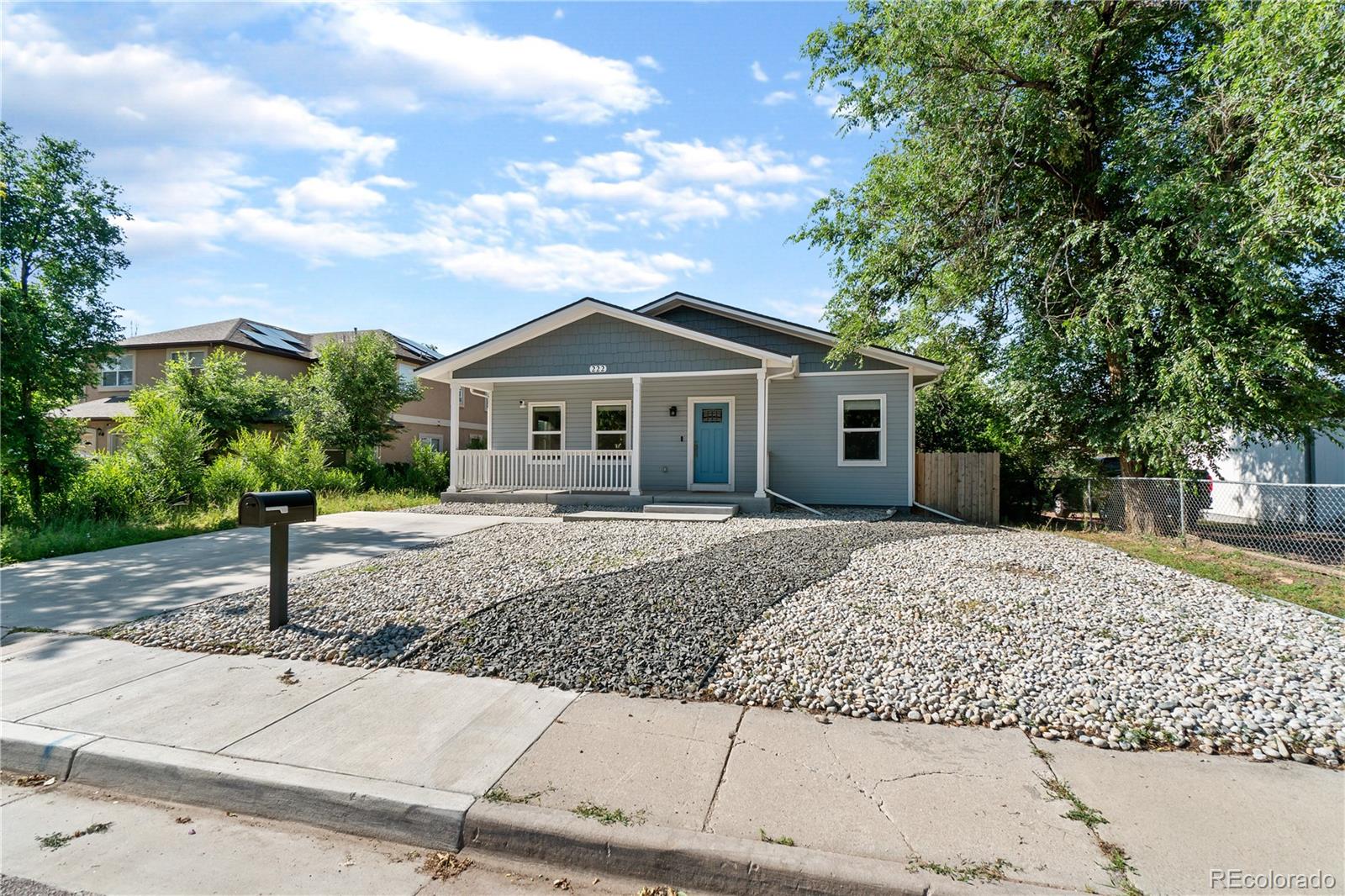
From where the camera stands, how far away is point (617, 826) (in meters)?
2.43

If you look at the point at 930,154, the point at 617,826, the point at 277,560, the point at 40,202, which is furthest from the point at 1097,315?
the point at 40,202

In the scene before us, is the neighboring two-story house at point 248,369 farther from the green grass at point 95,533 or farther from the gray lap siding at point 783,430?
the green grass at point 95,533

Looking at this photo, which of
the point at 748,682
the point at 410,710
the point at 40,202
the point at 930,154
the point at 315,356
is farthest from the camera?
the point at 315,356

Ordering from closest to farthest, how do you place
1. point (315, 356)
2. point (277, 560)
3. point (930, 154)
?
point (277, 560)
point (930, 154)
point (315, 356)

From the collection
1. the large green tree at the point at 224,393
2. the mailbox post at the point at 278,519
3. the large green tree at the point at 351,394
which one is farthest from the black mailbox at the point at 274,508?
the large green tree at the point at 224,393

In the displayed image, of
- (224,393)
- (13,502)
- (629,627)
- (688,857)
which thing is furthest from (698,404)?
(224,393)

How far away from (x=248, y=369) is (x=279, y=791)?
25336 millimetres

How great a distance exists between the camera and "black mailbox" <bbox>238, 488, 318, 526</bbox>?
461cm

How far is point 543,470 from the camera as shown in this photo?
1401cm

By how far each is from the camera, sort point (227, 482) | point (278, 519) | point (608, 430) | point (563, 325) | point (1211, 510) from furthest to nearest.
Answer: point (1211, 510) < point (608, 430) < point (563, 325) < point (227, 482) < point (278, 519)

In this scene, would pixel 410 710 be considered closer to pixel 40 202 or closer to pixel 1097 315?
pixel 1097 315

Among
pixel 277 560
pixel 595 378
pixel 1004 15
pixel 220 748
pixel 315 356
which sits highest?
pixel 1004 15

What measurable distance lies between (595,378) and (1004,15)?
31.8 ft

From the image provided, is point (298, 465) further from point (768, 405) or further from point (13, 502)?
point (768, 405)
